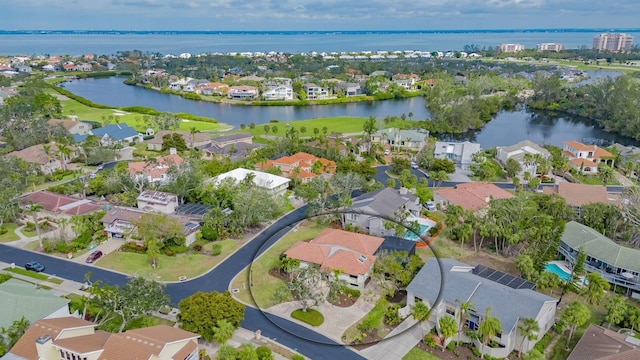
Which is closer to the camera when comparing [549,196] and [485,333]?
[485,333]

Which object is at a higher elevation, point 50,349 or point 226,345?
point 50,349

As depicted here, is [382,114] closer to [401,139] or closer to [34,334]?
[401,139]

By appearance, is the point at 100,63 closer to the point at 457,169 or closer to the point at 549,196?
the point at 457,169

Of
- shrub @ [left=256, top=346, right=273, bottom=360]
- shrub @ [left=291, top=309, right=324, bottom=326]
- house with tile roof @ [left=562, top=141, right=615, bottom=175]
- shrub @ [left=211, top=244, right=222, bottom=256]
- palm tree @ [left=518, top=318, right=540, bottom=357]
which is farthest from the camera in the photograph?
house with tile roof @ [left=562, top=141, right=615, bottom=175]

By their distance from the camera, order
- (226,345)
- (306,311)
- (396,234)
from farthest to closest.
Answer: (396,234), (306,311), (226,345)

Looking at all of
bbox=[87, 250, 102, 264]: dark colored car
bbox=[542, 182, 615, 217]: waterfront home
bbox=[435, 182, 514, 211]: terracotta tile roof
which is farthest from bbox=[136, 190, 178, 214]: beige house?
bbox=[542, 182, 615, 217]: waterfront home

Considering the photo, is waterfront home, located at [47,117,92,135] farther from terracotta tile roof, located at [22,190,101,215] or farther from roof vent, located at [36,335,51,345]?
roof vent, located at [36,335,51,345]

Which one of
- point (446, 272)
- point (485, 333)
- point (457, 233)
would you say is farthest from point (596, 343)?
point (457, 233)

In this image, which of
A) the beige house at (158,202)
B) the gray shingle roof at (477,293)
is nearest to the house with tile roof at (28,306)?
the beige house at (158,202)
